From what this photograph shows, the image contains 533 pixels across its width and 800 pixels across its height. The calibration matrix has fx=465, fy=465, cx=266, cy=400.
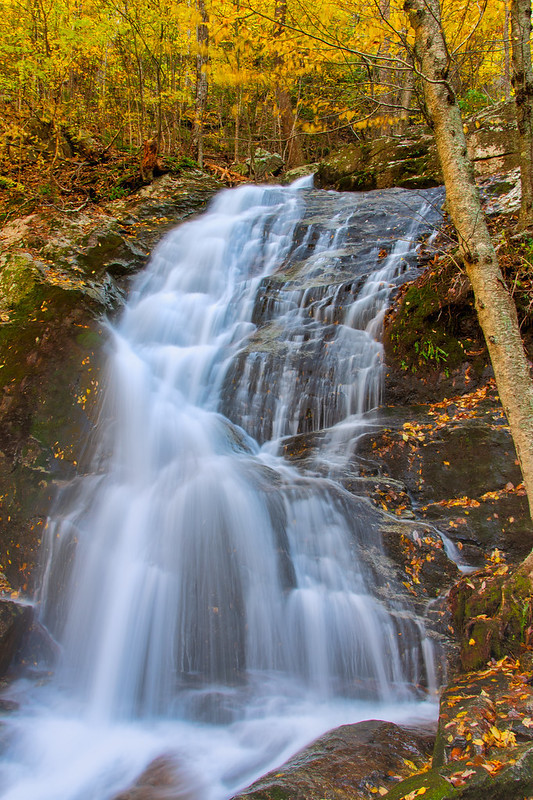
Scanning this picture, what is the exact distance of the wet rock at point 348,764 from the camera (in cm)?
253

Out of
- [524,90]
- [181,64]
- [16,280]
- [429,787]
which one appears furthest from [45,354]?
[181,64]

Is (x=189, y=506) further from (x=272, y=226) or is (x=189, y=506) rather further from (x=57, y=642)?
(x=272, y=226)

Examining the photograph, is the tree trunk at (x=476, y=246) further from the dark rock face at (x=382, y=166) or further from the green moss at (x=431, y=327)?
the dark rock face at (x=382, y=166)

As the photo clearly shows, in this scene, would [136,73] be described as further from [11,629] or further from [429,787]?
[429,787]

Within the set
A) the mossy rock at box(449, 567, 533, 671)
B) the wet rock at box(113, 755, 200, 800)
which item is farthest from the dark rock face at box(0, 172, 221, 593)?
the mossy rock at box(449, 567, 533, 671)

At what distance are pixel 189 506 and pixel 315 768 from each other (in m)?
2.82

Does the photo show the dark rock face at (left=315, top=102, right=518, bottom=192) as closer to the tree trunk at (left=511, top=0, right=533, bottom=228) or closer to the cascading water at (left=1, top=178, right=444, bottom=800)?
the tree trunk at (left=511, top=0, right=533, bottom=228)

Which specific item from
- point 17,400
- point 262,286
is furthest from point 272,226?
point 17,400

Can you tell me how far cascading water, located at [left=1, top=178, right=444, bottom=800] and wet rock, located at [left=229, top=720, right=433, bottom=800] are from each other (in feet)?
1.54

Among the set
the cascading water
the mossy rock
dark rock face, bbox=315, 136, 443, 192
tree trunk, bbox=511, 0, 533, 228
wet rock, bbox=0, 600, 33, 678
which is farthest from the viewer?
dark rock face, bbox=315, 136, 443, 192

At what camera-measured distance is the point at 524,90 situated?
18.2ft

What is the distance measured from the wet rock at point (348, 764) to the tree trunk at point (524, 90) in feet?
19.1

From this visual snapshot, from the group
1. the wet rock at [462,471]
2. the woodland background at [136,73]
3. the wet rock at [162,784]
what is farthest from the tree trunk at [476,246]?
the wet rock at [162,784]

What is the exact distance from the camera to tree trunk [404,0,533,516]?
9.73ft
